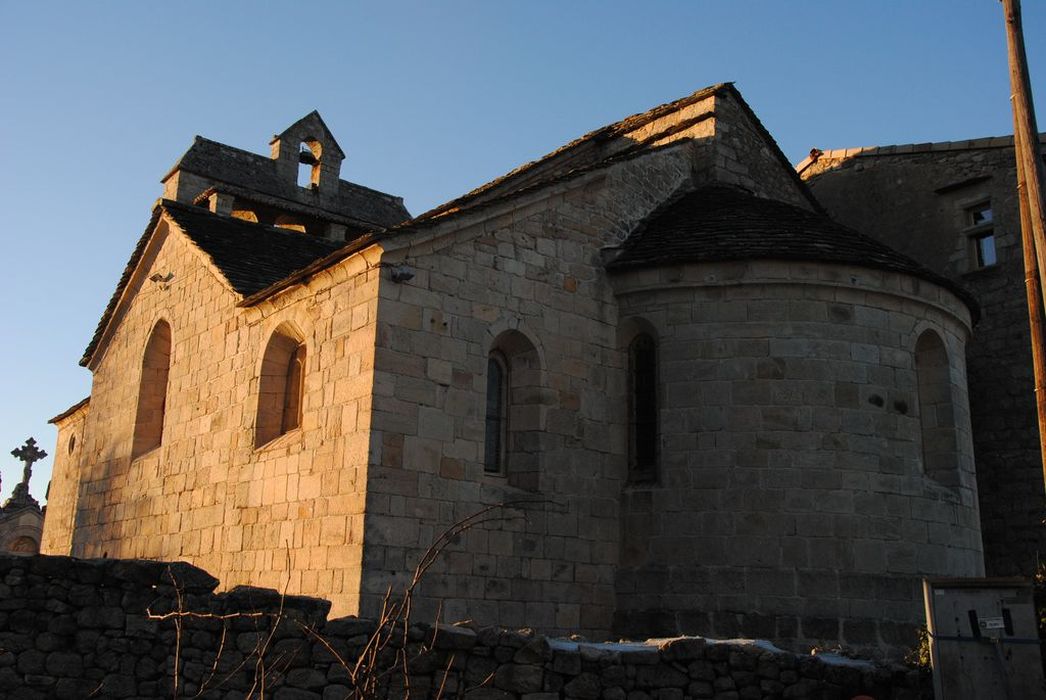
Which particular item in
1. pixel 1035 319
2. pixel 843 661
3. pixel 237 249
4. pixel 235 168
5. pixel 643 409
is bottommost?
pixel 843 661

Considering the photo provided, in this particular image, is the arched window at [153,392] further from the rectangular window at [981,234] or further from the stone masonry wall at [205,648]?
the rectangular window at [981,234]

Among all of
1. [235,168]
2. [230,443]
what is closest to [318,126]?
[235,168]

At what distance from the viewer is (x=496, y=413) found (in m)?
10.6

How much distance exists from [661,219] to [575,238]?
158 centimetres

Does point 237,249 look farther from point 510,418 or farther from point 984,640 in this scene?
point 984,640

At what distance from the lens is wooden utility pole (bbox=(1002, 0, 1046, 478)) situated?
775cm

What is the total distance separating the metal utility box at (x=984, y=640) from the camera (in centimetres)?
692

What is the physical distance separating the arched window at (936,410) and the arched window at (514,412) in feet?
14.6

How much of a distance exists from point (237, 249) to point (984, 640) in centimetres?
1088

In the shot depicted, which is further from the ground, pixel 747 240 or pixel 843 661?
pixel 747 240

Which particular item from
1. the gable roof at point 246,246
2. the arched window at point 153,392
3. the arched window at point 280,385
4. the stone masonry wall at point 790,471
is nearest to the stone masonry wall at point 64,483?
the arched window at point 153,392

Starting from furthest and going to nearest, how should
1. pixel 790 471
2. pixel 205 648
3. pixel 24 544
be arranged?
pixel 24 544
pixel 790 471
pixel 205 648

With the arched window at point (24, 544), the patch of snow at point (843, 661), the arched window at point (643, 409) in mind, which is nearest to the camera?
the patch of snow at point (843, 661)

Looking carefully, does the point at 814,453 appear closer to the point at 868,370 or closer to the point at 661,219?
the point at 868,370
